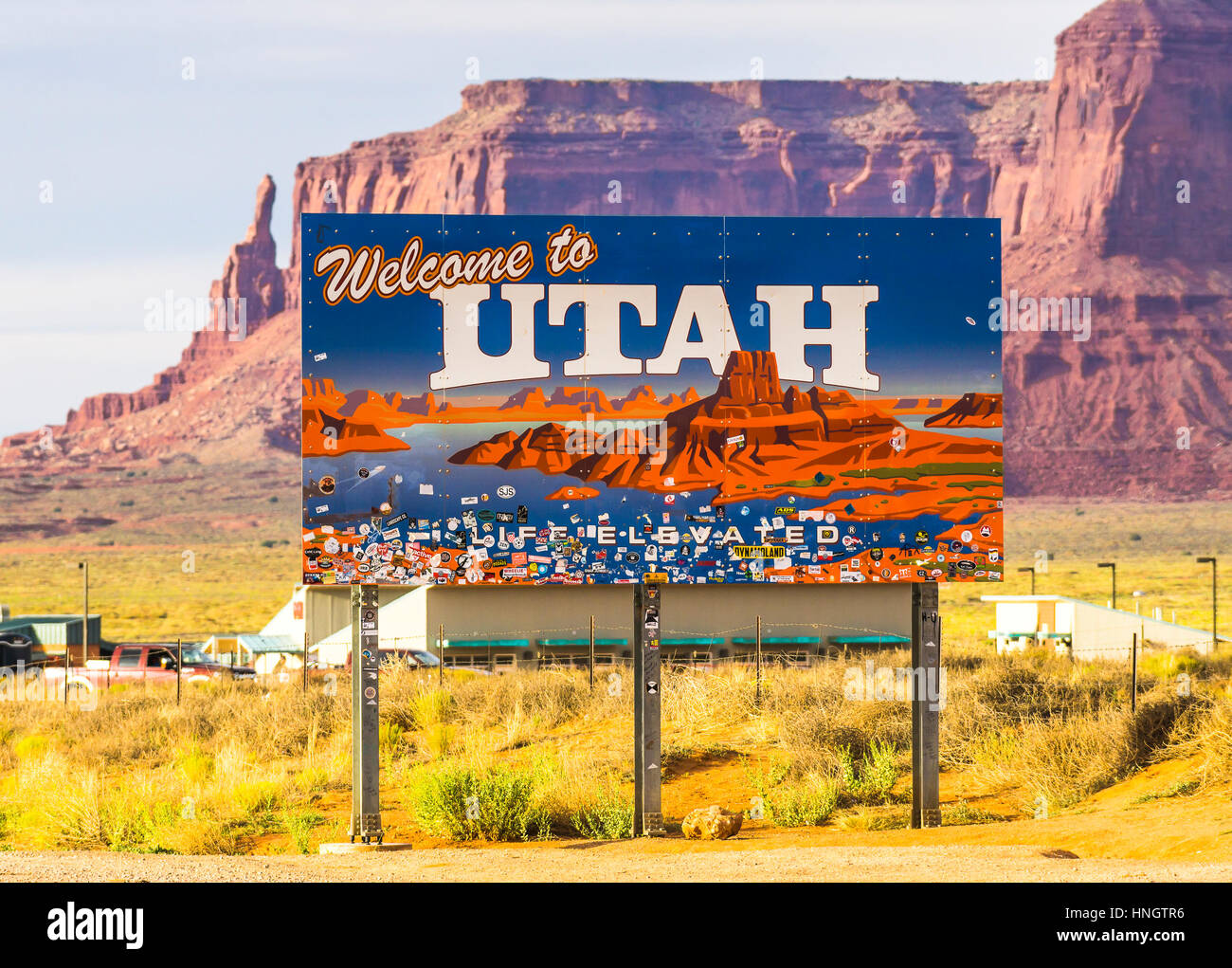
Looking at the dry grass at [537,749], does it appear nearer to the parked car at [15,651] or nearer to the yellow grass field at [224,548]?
the parked car at [15,651]

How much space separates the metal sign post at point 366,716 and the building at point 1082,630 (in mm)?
27562

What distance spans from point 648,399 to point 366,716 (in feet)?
13.0

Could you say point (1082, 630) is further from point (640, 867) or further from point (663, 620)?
point (640, 867)

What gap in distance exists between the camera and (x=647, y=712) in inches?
550

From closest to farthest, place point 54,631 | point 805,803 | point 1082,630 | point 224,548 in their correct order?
point 805,803
point 1082,630
point 54,631
point 224,548

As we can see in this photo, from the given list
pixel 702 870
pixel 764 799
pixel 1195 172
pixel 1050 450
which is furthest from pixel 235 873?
pixel 1195 172

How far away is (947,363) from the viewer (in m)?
13.9

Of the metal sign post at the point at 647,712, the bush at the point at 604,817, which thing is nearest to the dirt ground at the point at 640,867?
the metal sign post at the point at 647,712

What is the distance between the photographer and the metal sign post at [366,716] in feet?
A: 44.9

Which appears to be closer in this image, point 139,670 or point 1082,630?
point 139,670

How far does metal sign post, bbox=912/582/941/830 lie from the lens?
14.0 metres

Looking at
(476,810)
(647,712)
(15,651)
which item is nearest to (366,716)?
(476,810)

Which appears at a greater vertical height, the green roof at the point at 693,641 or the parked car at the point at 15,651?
the green roof at the point at 693,641

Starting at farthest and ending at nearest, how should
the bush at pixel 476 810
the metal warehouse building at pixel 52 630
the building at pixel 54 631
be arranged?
the metal warehouse building at pixel 52 630, the building at pixel 54 631, the bush at pixel 476 810
